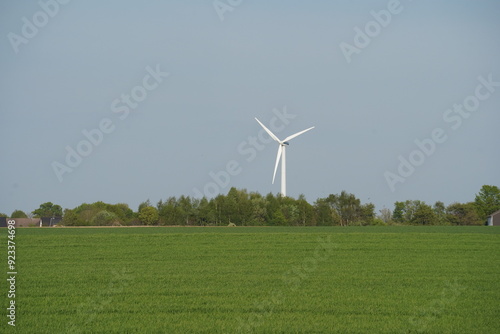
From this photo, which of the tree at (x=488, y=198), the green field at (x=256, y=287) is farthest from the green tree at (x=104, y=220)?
the tree at (x=488, y=198)

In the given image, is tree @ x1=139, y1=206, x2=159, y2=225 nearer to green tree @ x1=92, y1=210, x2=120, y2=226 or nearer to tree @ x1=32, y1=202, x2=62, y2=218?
green tree @ x1=92, y1=210, x2=120, y2=226

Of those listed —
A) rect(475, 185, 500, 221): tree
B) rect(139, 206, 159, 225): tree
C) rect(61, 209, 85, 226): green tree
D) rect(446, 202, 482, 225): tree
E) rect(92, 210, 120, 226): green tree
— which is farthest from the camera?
rect(475, 185, 500, 221): tree

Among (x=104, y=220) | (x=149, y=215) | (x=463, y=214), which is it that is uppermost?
(x=463, y=214)

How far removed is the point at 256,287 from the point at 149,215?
58.1m

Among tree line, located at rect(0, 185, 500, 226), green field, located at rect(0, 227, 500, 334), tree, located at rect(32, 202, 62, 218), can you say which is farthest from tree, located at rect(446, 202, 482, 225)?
tree, located at rect(32, 202, 62, 218)

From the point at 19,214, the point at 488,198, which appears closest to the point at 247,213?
the point at 19,214

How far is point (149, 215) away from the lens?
75688mm

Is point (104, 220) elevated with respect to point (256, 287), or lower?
elevated

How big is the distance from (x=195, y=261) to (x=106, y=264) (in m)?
3.74

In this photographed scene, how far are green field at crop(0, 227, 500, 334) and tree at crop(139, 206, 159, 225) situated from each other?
41.6m

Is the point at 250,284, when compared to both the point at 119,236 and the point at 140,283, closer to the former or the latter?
the point at 140,283

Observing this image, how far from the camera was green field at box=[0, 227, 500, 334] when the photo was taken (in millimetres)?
14320

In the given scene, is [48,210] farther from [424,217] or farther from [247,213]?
[424,217]

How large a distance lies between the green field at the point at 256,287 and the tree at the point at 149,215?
41.6 m
